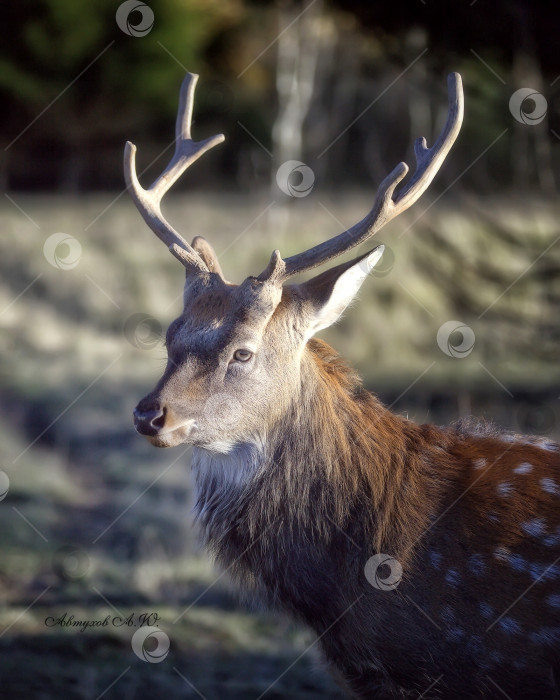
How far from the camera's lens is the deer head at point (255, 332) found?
155 inches

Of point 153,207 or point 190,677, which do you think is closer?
point 153,207

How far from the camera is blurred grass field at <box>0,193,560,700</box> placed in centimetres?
545

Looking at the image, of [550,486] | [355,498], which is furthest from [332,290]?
[550,486]

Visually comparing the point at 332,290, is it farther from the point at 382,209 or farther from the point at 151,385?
the point at 151,385

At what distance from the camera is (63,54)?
14.6m

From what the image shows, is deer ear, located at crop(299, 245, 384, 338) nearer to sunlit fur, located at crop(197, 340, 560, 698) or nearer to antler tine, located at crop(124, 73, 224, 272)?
sunlit fur, located at crop(197, 340, 560, 698)

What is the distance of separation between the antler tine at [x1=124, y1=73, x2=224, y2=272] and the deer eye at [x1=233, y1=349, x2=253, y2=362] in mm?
495

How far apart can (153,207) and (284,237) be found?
836 cm

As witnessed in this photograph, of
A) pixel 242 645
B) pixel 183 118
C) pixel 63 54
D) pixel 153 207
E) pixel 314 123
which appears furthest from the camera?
pixel 314 123

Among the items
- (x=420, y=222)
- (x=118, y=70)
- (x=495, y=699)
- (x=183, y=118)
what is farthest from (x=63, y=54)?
(x=495, y=699)

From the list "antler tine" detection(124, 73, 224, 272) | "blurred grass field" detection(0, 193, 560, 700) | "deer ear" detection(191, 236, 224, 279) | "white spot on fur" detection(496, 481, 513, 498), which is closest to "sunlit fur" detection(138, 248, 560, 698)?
"white spot on fur" detection(496, 481, 513, 498)

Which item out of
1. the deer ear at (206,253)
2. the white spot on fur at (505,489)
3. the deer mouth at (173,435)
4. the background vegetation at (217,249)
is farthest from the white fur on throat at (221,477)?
the white spot on fur at (505,489)

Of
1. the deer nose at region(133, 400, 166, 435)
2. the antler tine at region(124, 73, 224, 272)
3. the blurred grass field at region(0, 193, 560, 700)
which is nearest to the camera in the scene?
the deer nose at region(133, 400, 166, 435)

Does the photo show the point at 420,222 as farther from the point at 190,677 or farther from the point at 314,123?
the point at 314,123
